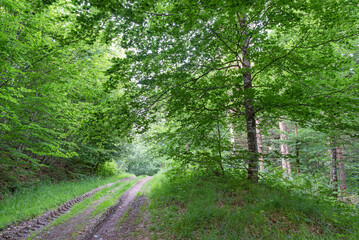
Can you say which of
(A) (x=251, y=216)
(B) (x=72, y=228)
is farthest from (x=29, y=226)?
(A) (x=251, y=216)

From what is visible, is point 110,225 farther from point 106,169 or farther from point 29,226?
point 106,169

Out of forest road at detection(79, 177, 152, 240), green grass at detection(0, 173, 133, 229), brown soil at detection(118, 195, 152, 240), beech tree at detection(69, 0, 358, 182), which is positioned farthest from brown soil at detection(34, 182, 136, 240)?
beech tree at detection(69, 0, 358, 182)

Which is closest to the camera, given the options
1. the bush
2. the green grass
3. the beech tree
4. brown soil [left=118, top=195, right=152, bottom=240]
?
the beech tree

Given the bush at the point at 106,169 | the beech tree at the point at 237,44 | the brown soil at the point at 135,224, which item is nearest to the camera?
the beech tree at the point at 237,44

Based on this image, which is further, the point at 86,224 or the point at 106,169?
the point at 106,169

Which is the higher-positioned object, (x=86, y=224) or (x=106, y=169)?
(x=106, y=169)

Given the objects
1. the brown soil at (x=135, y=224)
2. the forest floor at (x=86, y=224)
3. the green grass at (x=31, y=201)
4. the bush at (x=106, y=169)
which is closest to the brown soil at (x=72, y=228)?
the forest floor at (x=86, y=224)

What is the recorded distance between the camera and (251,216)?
4.62 metres

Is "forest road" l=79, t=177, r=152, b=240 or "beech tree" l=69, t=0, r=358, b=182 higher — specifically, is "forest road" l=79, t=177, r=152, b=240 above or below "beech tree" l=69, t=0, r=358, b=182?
below

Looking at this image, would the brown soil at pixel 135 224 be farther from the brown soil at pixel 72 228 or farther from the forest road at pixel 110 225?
the brown soil at pixel 72 228

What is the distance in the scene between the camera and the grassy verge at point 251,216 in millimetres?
4016

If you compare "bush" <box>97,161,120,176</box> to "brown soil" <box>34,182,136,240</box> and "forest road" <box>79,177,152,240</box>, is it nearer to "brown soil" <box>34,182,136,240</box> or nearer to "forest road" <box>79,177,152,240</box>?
"forest road" <box>79,177,152,240</box>

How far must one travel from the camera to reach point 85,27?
3484 mm

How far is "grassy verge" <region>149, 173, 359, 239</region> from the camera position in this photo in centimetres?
402
